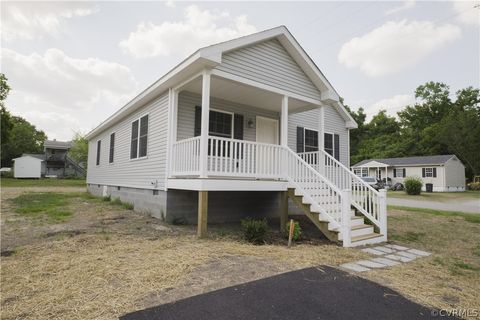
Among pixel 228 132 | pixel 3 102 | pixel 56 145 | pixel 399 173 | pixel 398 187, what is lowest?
pixel 398 187


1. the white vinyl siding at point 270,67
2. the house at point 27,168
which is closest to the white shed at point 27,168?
the house at point 27,168

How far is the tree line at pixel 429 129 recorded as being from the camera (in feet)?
108

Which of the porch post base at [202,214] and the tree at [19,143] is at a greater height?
the tree at [19,143]

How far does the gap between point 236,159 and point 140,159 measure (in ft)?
13.0

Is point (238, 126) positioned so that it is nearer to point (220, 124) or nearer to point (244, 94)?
point (220, 124)

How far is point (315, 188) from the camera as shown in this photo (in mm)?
6699

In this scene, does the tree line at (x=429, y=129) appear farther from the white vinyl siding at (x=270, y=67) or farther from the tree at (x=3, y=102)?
the tree at (x=3, y=102)

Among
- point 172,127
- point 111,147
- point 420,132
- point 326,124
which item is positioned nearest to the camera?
point 172,127

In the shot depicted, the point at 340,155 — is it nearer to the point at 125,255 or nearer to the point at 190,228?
the point at 190,228

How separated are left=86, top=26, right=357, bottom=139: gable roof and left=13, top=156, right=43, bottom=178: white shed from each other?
114 ft

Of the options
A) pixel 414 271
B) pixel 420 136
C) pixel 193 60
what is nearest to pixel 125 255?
pixel 193 60

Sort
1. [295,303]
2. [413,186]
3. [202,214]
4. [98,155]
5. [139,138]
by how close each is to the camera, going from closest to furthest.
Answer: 1. [295,303]
2. [202,214]
3. [139,138]
4. [98,155]
5. [413,186]

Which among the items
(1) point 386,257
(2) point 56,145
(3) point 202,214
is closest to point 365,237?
(1) point 386,257

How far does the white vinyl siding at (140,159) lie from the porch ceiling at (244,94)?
1331 mm
